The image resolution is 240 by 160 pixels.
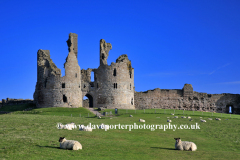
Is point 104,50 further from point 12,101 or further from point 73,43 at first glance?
point 12,101

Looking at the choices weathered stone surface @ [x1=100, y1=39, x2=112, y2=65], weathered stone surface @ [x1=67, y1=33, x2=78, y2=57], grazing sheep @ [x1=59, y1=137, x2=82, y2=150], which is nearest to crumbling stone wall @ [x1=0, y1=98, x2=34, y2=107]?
weathered stone surface @ [x1=67, y1=33, x2=78, y2=57]

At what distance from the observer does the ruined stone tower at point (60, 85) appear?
63.1m

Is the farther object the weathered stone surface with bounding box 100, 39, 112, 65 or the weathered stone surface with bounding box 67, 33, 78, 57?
the weathered stone surface with bounding box 100, 39, 112, 65

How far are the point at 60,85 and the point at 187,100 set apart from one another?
31180 mm

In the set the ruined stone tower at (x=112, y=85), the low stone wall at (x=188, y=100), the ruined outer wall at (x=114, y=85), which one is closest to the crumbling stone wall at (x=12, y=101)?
the ruined stone tower at (x=112, y=85)

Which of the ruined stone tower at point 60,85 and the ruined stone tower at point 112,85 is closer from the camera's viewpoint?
the ruined stone tower at point 60,85

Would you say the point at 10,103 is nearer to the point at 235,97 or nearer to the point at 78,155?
the point at 235,97

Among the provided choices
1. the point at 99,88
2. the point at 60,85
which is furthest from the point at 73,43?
the point at 99,88

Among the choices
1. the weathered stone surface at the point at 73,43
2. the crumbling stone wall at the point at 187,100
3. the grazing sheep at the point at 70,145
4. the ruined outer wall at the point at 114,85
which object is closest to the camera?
the grazing sheep at the point at 70,145

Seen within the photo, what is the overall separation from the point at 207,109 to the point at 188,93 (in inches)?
236

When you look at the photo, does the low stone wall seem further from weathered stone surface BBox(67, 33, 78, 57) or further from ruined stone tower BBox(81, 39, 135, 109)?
weathered stone surface BBox(67, 33, 78, 57)

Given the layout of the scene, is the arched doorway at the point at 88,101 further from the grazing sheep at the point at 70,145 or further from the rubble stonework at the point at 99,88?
the grazing sheep at the point at 70,145

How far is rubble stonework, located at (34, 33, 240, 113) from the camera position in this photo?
63500 millimetres

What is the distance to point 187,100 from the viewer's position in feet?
242
